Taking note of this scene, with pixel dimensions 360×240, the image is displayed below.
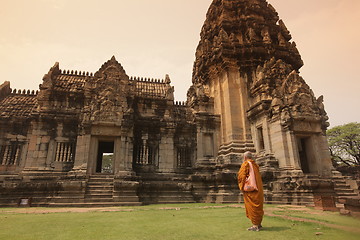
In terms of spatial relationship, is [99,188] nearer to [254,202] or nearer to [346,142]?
[254,202]

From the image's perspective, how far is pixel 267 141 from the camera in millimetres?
14133

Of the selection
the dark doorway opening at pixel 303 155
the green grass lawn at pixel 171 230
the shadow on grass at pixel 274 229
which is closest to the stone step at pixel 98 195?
the green grass lawn at pixel 171 230

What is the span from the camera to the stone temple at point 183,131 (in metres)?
12.8

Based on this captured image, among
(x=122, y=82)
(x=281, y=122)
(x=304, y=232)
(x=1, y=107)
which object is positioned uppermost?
(x=122, y=82)

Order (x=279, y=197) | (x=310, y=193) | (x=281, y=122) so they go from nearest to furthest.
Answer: (x=310, y=193)
(x=279, y=197)
(x=281, y=122)

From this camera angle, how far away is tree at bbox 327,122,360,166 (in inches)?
1480

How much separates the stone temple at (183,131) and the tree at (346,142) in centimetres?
2623

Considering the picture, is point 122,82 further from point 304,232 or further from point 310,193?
point 304,232

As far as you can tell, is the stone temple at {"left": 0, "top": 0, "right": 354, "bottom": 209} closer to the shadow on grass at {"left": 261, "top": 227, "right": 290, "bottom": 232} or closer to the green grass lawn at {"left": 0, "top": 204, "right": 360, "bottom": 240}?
the green grass lawn at {"left": 0, "top": 204, "right": 360, "bottom": 240}

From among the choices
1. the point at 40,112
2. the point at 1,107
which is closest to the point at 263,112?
the point at 40,112

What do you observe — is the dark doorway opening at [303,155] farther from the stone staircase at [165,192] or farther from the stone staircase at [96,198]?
the stone staircase at [96,198]

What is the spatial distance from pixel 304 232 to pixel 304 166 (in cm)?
1063

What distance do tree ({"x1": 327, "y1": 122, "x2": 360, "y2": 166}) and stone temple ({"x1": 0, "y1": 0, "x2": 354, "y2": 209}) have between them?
26232mm

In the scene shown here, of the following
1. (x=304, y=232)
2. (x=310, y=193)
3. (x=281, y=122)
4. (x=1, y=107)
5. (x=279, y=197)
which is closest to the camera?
(x=304, y=232)
